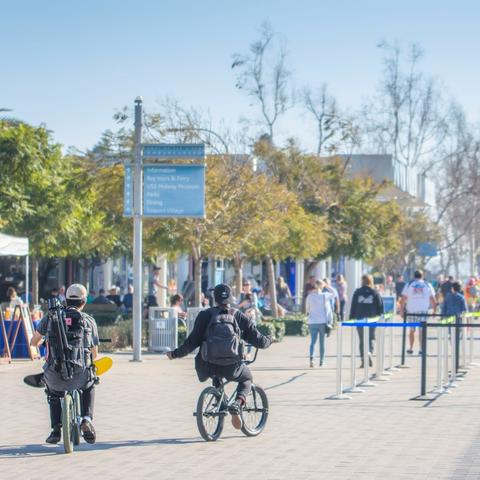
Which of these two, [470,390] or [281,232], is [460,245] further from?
[470,390]

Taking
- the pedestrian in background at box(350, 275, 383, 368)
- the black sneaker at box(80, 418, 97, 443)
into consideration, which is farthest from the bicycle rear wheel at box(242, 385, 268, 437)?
the pedestrian in background at box(350, 275, 383, 368)

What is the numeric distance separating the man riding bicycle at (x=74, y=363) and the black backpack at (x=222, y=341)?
1.10m

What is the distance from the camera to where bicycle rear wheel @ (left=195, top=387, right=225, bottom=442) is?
12.1 metres

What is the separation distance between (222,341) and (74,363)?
4.85 ft

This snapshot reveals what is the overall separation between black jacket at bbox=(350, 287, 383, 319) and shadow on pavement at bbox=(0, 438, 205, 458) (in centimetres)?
1063

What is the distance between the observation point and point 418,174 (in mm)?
73812

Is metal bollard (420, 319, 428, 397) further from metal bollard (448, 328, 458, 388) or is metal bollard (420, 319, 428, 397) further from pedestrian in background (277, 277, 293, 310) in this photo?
pedestrian in background (277, 277, 293, 310)

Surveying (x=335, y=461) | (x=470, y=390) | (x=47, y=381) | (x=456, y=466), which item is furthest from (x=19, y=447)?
(x=470, y=390)

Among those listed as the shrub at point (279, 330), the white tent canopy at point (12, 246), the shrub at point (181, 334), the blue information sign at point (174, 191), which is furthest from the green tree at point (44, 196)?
the shrub at point (279, 330)

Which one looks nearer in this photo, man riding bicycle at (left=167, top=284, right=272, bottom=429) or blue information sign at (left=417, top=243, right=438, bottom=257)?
man riding bicycle at (left=167, top=284, right=272, bottom=429)

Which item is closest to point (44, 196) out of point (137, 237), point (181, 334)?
point (181, 334)

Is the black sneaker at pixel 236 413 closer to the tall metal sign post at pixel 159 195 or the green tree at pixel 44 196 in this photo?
the tall metal sign post at pixel 159 195

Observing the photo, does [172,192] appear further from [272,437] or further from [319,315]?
[272,437]

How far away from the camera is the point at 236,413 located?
1231 centimetres
